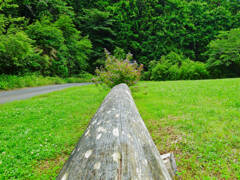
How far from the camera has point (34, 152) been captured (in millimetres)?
2652

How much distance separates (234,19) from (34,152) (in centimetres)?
3904

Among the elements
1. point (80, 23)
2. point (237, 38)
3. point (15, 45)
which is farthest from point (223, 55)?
point (80, 23)

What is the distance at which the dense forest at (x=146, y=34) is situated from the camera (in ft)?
58.5

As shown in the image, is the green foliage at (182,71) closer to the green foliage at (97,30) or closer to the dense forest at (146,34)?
the dense forest at (146,34)

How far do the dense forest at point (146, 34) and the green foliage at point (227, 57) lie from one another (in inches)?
4.1

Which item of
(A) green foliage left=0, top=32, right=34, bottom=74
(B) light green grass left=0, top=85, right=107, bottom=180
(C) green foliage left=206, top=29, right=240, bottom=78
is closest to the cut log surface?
(B) light green grass left=0, top=85, right=107, bottom=180

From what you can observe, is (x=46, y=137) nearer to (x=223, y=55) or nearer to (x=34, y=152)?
(x=34, y=152)

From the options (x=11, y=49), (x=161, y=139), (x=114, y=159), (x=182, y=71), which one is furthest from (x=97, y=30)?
(x=114, y=159)

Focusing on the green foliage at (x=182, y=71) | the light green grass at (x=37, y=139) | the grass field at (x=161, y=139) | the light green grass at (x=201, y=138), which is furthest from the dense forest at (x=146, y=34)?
the light green grass at (x=201, y=138)

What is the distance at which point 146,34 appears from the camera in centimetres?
3128

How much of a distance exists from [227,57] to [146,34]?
18865mm

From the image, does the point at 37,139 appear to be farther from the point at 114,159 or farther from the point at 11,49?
the point at 11,49

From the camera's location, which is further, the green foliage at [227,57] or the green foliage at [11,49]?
the green foliage at [227,57]

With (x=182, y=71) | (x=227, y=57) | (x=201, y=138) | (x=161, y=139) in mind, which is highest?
(x=227, y=57)
